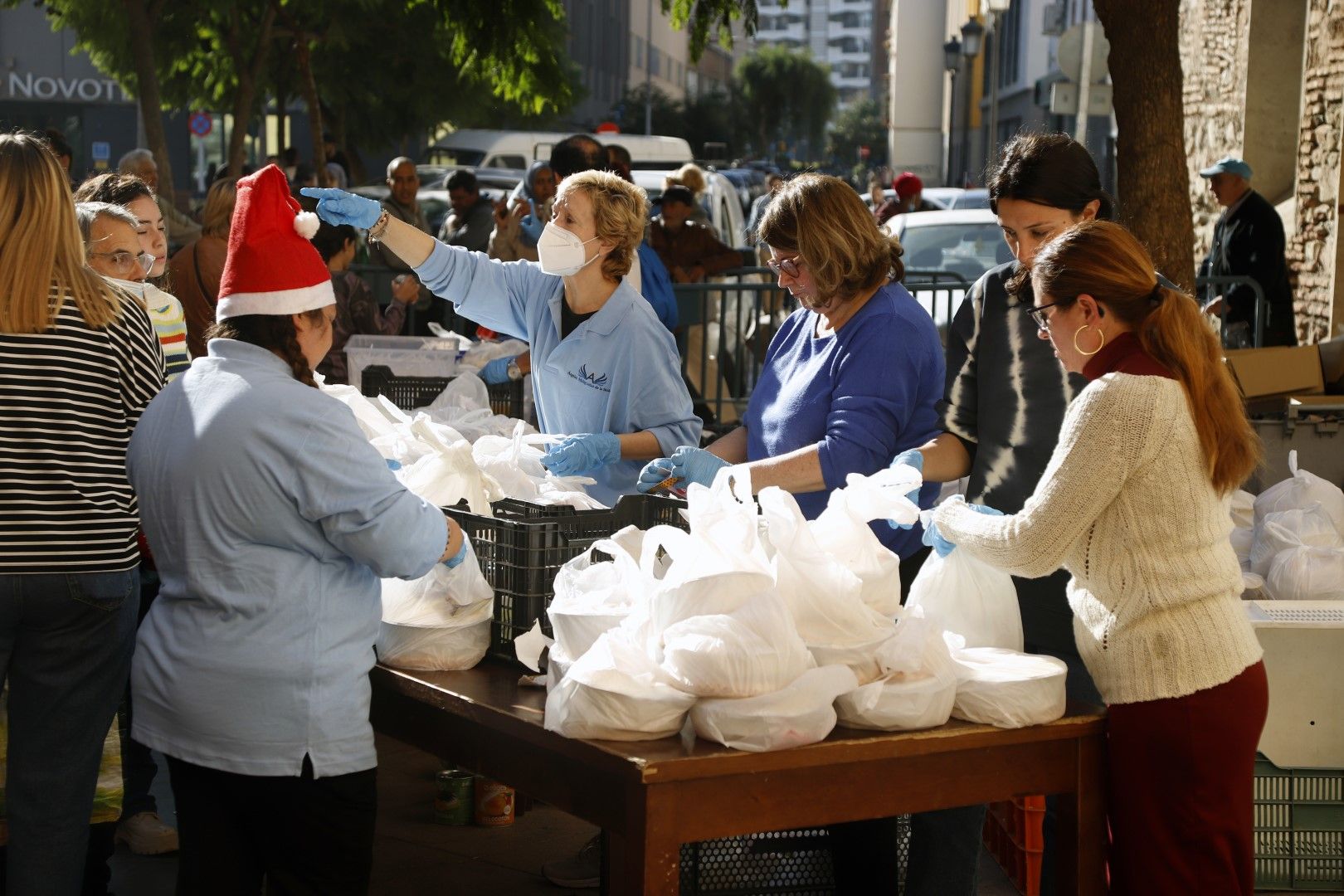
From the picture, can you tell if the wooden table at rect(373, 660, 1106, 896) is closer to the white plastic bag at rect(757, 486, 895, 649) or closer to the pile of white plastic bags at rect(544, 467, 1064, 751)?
the pile of white plastic bags at rect(544, 467, 1064, 751)

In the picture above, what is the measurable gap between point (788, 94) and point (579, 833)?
288 ft

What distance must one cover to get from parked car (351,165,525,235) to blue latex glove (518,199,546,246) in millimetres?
3267

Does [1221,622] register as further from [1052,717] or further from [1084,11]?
[1084,11]

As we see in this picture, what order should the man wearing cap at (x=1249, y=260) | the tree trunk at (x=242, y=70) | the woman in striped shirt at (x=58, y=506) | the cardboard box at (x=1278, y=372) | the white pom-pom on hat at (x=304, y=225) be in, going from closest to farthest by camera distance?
the white pom-pom on hat at (x=304, y=225) → the woman in striped shirt at (x=58, y=506) → the cardboard box at (x=1278, y=372) → the man wearing cap at (x=1249, y=260) → the tree trunk at (x=242, y=70)

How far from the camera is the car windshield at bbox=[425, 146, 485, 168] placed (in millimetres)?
23031

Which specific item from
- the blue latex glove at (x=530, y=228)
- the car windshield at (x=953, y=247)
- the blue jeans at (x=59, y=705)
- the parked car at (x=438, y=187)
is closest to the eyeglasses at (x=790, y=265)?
the blue jeans at (x=59, y=705)

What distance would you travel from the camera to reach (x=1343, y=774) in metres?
3.94

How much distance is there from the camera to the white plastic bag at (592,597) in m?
2.70

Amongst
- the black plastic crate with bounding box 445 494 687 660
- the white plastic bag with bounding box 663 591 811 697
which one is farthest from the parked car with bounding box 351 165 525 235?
the white plastic bag with bounding box 663 591 811 697

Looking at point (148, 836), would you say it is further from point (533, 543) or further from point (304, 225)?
Answer: point (304, 225)

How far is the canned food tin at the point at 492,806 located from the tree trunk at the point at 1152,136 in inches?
152

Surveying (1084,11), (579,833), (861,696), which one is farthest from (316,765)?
(1084,11)

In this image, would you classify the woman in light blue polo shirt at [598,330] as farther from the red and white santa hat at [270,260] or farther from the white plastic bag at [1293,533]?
the white plastic bag at [1293,533]

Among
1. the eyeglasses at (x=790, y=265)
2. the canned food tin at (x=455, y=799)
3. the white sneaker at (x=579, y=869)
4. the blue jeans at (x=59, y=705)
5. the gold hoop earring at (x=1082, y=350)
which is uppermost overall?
the eyeglasses at (x=790, y=265)
